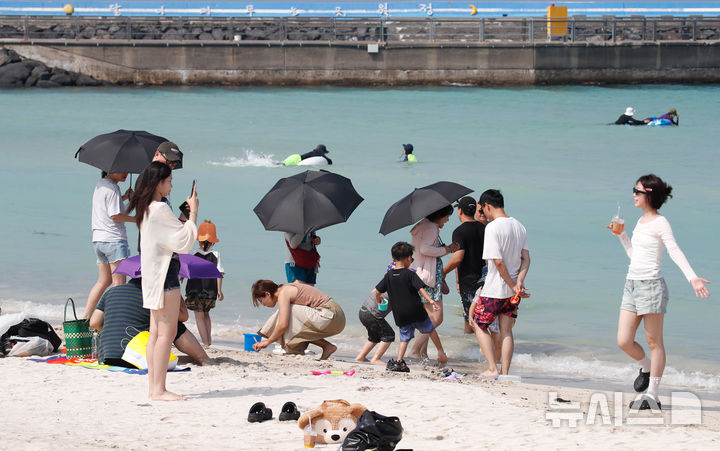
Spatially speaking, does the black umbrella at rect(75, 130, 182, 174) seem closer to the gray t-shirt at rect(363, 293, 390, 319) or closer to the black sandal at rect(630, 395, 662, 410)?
the gray t-shirt at rect(363, 293, 390, 319)

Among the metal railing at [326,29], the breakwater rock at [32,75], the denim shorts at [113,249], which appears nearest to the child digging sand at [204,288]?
the denim shorts at [113,249]

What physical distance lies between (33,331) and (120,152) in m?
1.63

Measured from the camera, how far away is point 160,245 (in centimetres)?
573

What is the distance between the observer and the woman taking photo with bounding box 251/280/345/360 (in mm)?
7676

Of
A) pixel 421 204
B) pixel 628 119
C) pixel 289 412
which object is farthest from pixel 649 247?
pixel 628 119

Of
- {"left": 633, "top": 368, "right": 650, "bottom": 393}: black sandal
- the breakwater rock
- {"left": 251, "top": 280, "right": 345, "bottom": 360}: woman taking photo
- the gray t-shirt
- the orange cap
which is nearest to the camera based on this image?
{"left": 633, "top": 368, "right": 650, "bottom": 393}: black sandal

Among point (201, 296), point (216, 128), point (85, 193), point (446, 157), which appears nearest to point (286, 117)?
point (216, 128)

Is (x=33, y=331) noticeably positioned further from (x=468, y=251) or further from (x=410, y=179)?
(x=410, y=179)

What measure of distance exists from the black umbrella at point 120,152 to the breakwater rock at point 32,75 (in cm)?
3884

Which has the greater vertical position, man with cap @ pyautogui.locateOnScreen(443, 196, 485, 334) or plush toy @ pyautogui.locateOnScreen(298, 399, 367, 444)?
man with cap @ pyautogui.locateOnScreen(443, 196, 485, 334)

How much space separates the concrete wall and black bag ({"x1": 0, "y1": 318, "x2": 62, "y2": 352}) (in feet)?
126

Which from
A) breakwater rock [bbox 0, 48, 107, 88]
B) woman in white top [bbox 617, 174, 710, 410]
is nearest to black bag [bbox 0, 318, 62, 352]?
woman in white top [bbox 617, 174, 710, 410]

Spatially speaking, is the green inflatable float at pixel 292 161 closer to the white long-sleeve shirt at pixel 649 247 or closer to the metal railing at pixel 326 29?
the white long-sleeve shirt at pixel 649 247

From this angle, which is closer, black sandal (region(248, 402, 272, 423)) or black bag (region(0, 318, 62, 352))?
black sandal (region(248, 402, 272, 423))
